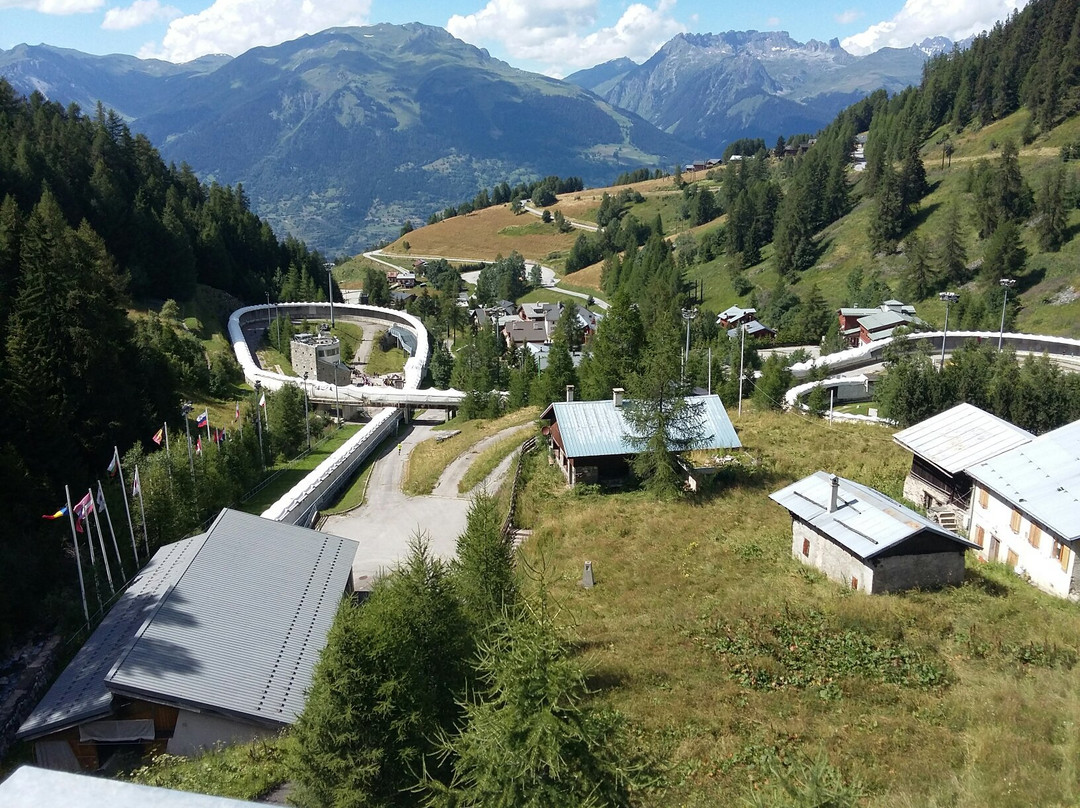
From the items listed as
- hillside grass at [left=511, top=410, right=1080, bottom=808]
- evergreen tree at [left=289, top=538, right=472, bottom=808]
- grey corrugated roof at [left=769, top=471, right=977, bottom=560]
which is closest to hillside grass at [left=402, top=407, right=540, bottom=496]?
Result: hillside grass at [left=511, top=410, right=1080, bottom=808]

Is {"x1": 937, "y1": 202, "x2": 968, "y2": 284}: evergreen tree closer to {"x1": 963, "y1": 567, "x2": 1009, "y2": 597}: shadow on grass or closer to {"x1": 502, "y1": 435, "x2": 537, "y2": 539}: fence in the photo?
{"x1": 502, "y1": 435, "x2": 537, "y2": 539}: fence

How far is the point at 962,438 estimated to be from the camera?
106ft

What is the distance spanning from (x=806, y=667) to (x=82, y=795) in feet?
65.9

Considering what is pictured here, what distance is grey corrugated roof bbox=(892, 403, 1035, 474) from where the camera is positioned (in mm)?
31000

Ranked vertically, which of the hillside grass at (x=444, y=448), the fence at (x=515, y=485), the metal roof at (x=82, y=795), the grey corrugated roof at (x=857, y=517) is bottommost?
the hillside grass at (x=444, y=448)

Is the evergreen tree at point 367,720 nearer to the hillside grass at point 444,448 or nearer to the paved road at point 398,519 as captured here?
the paved road at point 398,519

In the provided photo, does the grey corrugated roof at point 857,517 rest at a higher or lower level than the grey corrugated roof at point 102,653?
higher

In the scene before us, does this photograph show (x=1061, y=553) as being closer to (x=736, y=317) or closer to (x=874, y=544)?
(x=874, y=544)

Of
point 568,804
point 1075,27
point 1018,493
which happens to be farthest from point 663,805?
point 1075,27

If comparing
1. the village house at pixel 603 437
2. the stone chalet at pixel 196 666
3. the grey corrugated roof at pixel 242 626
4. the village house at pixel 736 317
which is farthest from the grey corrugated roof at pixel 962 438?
the village house at pixel 736 317

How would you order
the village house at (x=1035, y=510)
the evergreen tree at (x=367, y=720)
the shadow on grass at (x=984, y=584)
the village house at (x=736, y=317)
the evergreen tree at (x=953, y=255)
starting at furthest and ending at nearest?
the village house at (x=736, y=317) → the evergreen tree at (x=953, y=255) → the shadow on grass at (x=984, y=584) → the village house at (x=1035, y=510) → the evergreen tree at (x=367, y=720)

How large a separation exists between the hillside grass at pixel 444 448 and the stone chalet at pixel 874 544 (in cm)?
2456

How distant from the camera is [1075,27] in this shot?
11756 centimetres

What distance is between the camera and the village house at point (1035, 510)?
24.4 m
